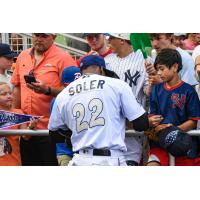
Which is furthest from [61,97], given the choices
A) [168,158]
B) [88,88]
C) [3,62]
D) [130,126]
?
[3,62]

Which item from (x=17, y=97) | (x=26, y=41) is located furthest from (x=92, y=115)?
(x=26, y=41)

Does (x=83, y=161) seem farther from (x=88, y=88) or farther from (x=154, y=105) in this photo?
(x=154, y=105)

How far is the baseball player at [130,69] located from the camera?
5.07 meters

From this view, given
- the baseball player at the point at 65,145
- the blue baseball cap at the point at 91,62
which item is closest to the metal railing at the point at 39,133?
the baseball player at the point at 65,145

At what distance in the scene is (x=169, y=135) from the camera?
15.4 ft

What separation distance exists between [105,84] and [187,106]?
0.79m

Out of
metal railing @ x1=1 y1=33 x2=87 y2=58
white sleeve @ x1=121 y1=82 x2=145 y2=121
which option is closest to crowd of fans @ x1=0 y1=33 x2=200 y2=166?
metal railing @ x1=1 y1=33 x2=87 y2=58

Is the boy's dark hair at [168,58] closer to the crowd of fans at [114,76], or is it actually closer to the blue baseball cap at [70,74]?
the crowd of fans at [114,76]

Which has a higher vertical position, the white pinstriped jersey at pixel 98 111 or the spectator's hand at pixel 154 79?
the spectator's hand at pixel 154 79

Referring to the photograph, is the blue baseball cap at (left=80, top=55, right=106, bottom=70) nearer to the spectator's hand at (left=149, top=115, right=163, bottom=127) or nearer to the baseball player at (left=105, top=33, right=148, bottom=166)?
the spectator's hand at (left=149, top=115, right=163, bottom=127)

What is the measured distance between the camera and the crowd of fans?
488 cm

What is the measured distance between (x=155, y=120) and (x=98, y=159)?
66cm

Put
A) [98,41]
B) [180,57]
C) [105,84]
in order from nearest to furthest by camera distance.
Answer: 1. [105,84]
2. [180,57]
3. [98,41]
